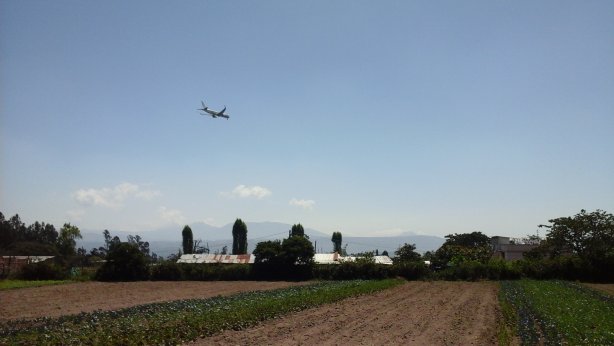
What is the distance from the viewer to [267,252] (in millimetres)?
57094

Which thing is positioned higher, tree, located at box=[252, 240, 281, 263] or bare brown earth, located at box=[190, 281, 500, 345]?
tree, located at box=[252, 240, 281, 263]

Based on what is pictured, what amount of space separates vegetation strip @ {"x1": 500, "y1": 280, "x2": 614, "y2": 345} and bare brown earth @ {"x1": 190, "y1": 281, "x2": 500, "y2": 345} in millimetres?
1200

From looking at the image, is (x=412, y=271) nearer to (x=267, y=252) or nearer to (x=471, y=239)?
(x=267, y=252)

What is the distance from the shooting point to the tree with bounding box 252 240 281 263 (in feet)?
187

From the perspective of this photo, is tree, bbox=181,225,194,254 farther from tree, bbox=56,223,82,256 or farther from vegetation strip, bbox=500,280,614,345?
vegetation strip, bbox=500,280,614,345

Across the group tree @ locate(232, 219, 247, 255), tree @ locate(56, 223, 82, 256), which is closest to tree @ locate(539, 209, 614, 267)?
tree @ locate(232, 219, 247, 255)

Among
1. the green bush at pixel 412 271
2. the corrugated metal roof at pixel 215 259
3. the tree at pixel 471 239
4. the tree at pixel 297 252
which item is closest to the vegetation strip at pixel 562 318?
the green bush at pixel 412 271

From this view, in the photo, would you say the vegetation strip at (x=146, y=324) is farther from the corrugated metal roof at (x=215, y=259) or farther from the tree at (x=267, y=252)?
the corrugated metal roof at (x=215, y=259)

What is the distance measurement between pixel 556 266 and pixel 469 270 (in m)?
8.96

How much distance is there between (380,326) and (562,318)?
26.1ft

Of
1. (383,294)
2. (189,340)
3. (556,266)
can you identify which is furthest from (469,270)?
(189,340)

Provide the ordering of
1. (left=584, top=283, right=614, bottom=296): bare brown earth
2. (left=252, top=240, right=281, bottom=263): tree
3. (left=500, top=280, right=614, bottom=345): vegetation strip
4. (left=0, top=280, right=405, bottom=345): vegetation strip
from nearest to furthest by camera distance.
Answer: (left=0, top=280, right=405, bottom=345): vegetation strip < (left=500, top=280, right=614, bottom=345): vegetation strip < (left=584, top=283, right=614, bottom=296): bare brown earth < (left=252, top=240, right=281, bottom=263): tree

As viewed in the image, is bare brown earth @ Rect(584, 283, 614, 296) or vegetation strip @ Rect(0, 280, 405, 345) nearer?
vegetation strip @ Rect(0, 280, 405, 345)

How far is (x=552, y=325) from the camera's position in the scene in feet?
61.9
